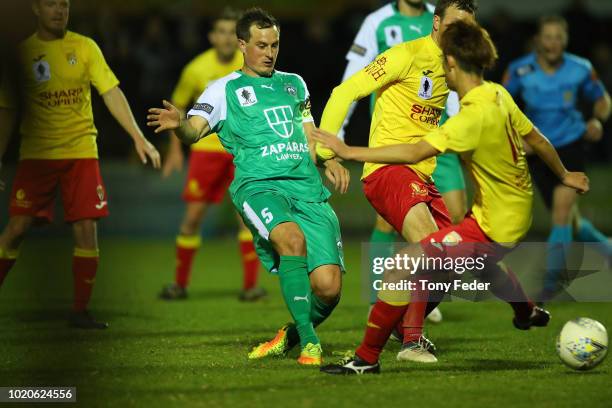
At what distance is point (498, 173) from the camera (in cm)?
636

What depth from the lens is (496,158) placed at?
6.30 metres

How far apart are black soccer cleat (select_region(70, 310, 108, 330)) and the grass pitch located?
10cm

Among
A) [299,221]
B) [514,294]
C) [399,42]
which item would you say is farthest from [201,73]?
[514,294]

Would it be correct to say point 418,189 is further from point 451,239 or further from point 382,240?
point 382,240

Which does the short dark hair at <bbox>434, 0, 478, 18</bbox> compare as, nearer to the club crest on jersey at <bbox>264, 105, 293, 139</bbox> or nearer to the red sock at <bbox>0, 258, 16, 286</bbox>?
the club crest on jersey at <bbox>264, 105, 293, 139</bbox>

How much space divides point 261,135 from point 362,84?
73 cm

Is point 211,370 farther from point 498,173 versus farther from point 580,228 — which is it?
point 580,228

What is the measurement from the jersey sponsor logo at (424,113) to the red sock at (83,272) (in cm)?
287

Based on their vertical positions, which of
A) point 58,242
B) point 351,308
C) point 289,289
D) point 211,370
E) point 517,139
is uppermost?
point 517,139

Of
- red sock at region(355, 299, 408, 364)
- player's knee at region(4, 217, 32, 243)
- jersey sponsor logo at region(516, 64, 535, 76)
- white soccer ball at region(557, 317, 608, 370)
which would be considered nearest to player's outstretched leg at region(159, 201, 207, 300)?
player's knee at region(4, 217, 32, 243)

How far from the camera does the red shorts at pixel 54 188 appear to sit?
330 inches

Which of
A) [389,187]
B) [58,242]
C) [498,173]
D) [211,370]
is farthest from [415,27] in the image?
[58,242]

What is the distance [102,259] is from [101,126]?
3.40 metres

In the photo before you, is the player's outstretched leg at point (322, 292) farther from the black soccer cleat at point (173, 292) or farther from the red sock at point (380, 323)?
the black soccer cleat at point (173, 292)
